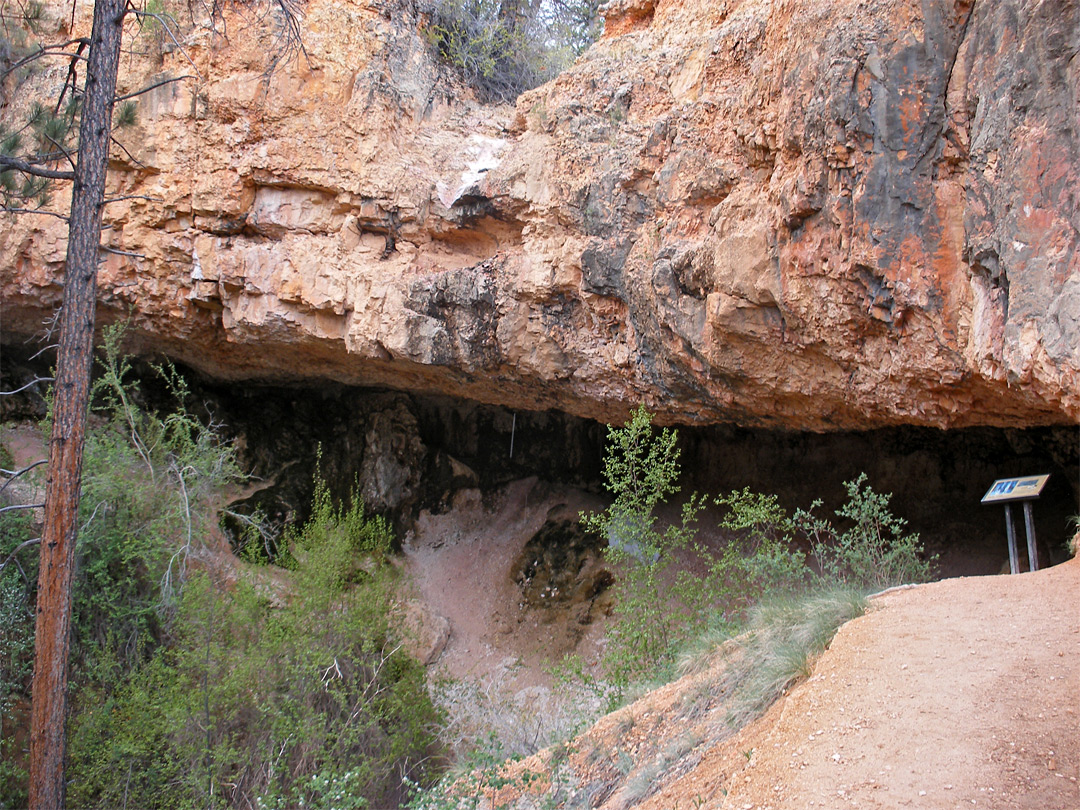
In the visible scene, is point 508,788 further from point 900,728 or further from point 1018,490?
point 1018,490

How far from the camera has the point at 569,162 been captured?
23.2 ft

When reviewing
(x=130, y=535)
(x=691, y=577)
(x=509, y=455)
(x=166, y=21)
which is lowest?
(x=691, y=577)

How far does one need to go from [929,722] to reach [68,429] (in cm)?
585

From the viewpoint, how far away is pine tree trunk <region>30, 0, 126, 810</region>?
18.7ft

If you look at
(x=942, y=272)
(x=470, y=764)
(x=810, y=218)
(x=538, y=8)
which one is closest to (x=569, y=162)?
(x=810, y=218)

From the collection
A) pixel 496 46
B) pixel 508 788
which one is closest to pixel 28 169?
pixel 508 788

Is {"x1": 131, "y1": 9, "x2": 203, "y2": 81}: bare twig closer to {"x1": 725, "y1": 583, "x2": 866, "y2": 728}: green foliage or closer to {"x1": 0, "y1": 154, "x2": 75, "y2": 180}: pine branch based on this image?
{"x1": 0, "y1": 154, "x2": 75, "y2": 180}: pine branch

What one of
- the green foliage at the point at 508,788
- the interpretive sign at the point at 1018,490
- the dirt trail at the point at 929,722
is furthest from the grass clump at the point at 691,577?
the dirt trail at the point at 929,722

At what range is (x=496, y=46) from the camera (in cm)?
955

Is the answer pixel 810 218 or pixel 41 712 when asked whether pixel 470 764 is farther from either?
pixel 810 218

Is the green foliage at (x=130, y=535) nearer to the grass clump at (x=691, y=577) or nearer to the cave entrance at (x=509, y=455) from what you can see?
the cave entrance at (x=509, y=455)

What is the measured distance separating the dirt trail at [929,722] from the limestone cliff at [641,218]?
125 cm

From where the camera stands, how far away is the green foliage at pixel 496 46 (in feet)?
30.2

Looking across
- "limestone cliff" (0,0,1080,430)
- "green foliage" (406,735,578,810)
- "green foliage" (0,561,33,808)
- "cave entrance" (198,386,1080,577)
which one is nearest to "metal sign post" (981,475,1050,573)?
"limestone cliff" (0,0,1080,430)
